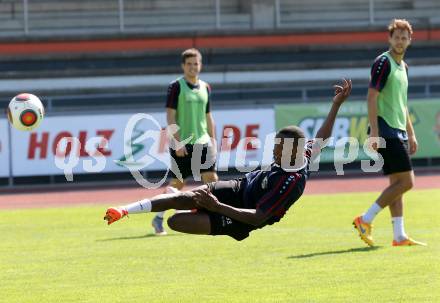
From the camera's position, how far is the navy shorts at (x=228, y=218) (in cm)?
907

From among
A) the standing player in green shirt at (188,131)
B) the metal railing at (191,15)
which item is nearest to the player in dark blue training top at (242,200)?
the standing player in green shirt at (188,131)

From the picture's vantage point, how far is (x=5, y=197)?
23578 mm

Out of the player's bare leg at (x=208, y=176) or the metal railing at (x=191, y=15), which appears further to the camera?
the metal railing at (x=191, y=15)

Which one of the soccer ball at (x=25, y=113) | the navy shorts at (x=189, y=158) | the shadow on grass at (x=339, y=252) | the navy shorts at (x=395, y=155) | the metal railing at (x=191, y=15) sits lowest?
the shadow on grass at (x=339, y=252)

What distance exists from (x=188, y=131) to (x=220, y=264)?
12.4ft

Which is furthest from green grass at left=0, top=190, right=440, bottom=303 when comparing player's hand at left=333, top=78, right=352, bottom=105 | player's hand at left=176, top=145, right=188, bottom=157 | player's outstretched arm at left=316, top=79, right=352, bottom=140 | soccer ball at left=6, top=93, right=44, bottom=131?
player's hand at left=333, top=78, right=352, bottom=105

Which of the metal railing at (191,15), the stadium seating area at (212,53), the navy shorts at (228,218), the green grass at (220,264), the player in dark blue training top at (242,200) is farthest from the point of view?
the metal railing at (191,15)

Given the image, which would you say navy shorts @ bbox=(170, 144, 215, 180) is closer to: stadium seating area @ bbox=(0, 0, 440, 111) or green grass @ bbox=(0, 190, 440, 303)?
green grass @ bbox=(0, 190, 440, 303)

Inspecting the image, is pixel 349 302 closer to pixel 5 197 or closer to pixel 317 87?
pixel 5 197

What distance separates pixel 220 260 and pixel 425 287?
9.37ft

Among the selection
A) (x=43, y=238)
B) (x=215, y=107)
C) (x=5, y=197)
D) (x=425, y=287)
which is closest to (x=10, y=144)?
(x=5, y=197)

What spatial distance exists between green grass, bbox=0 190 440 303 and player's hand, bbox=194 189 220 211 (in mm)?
853

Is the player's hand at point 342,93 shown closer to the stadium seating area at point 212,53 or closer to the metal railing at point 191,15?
the stadium seating area at point 212,53

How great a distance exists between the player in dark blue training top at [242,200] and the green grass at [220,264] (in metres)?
0.63
